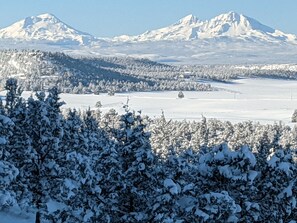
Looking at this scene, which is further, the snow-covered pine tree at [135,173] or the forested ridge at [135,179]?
the snow-covered pine tree at [135,173]

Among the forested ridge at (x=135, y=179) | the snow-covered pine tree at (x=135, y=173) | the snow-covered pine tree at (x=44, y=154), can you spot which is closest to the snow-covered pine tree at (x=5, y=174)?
the forested ridge at (x=135, y=179)

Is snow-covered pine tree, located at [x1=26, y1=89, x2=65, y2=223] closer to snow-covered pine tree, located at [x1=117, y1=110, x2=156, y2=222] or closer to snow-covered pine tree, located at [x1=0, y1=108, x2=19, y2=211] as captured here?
snow-covered pine tree, located at [x1=0, y1=108, x2=19, y2=211]

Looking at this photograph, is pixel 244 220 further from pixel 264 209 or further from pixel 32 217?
pixel 32 217

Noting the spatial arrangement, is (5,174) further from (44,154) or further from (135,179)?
(135,179)

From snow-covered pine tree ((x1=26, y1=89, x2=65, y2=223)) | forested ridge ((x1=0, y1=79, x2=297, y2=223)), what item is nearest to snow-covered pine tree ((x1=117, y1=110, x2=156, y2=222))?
forested ridge ((x1=0, y1=79, x2=297, y2=223))

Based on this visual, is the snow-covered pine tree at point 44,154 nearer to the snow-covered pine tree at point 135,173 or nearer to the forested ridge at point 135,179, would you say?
the forested ridge at point 135,179

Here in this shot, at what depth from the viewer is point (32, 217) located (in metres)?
37.0

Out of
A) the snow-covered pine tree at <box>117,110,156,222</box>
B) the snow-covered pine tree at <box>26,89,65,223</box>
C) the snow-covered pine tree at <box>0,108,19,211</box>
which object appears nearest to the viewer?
the snow-covered pine tree at <box>0,108,19,211</box>

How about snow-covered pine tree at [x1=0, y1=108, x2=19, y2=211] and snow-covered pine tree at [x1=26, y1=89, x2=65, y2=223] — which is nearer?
snow-covered pine tree at [x1=0, y1=108, x2=19, y2=211]

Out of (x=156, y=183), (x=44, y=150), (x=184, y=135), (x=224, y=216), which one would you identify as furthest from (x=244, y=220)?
(x=184, y=135)

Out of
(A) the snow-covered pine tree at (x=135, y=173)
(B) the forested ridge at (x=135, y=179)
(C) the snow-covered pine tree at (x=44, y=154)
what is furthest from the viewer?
(C) the snow-covered pine tree at (x=44, y=154)

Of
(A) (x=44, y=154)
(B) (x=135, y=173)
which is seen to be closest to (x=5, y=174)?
(A) (x=44, y=154)

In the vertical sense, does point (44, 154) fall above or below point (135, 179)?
above

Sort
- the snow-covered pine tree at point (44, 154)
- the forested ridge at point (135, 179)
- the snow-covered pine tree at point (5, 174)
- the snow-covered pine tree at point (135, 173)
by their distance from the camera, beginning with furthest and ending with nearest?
the snow-covered pine tree at point (44, 154)
the snow-covered pine tree at point (135, 173)
the snow-covered pine tree at point (5, 174)
the forested ridge at point (135, 179)
